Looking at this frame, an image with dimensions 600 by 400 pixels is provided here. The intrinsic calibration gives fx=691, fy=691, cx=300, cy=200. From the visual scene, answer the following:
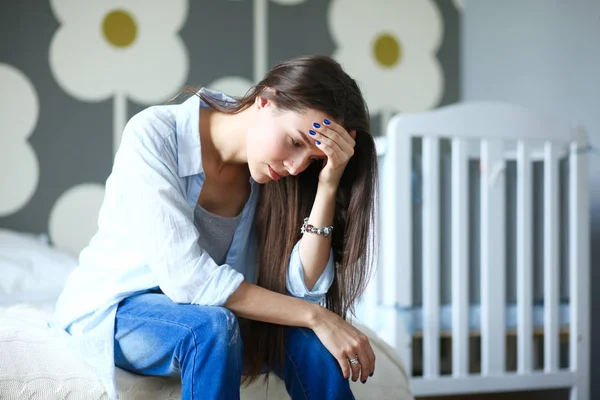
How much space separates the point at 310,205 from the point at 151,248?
0.38 meters

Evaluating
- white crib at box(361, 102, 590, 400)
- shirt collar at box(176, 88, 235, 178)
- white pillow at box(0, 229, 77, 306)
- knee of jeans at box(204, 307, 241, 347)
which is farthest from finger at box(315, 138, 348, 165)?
white pillow at box(0, 229, 77, 306)

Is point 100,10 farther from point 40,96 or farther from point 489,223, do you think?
point 489,223

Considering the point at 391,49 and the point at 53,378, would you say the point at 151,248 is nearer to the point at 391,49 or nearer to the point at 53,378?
the point at 53,378

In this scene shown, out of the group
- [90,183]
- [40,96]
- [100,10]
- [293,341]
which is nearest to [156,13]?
[100,10]

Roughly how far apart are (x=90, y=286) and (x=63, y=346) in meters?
0.12

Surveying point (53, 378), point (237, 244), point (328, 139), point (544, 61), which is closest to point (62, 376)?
point (53, 378)

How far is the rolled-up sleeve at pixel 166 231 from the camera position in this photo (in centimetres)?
109

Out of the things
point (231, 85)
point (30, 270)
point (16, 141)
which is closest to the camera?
point (30, 270)

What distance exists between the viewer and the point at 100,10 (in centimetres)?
279

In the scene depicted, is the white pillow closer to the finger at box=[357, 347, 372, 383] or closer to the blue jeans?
the blue jeans

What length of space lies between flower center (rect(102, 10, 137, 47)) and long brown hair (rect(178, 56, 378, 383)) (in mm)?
1634

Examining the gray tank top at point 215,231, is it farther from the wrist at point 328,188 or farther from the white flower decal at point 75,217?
the white flower decal at point 75,217

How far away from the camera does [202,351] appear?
1021 mm

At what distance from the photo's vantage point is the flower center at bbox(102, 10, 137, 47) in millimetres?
2793
